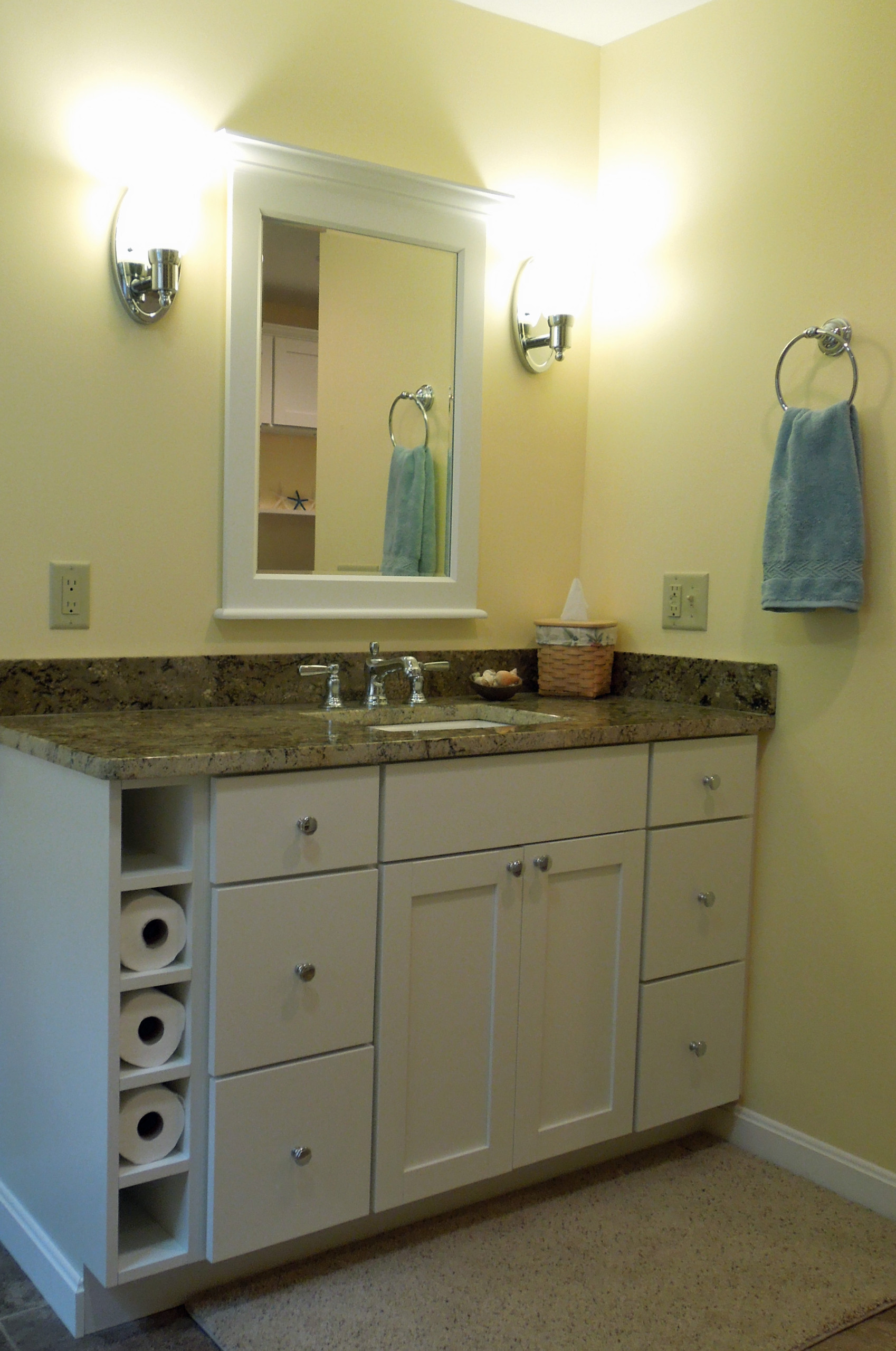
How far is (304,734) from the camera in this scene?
6.00ft

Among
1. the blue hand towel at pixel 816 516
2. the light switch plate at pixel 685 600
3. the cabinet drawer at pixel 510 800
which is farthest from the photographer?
the light switch plate at pixel 685 600

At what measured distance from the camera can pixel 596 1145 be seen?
226 centimetres

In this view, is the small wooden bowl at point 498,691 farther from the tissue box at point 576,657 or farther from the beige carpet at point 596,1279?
the beige carpet at point 596,1279

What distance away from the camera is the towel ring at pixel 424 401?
93.1 inches

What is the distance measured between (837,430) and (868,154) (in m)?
0.49

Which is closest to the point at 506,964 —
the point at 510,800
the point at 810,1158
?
the point at 510,800

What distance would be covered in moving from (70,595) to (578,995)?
110 cm

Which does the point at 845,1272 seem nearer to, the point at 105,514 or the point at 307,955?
the point at 307,955

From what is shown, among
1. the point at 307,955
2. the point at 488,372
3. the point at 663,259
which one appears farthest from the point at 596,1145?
the point at 663,259

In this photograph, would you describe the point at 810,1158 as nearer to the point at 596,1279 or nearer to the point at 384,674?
the point at 596,1279

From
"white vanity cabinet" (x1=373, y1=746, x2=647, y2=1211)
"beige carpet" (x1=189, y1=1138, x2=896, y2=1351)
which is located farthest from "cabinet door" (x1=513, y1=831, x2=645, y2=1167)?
"beige carpet" (x1=189, y1=1138, x2=896, y2=1351)

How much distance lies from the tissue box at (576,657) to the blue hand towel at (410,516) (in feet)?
1.02

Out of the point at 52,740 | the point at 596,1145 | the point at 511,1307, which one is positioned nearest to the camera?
the point at 52,740

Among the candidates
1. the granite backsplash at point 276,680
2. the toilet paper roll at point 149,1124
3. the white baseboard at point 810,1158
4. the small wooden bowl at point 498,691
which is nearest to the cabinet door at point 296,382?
the granite backsplash at point 276,680
